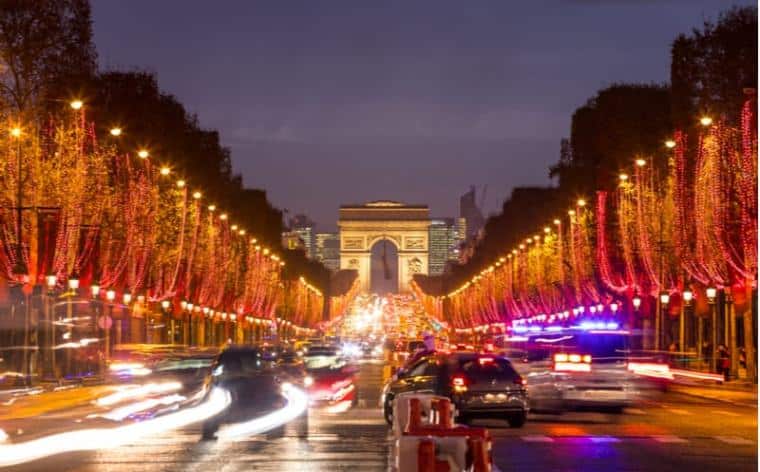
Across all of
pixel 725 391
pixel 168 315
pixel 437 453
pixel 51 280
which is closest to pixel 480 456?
pixel 437 453

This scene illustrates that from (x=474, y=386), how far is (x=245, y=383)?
4.65 m

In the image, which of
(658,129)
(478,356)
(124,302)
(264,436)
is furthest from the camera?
(658,129)

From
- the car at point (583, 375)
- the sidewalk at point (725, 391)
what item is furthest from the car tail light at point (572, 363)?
the sidewalk at point (725, 391)

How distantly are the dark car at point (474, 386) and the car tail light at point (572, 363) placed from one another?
3823mm

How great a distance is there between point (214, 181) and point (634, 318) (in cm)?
3201

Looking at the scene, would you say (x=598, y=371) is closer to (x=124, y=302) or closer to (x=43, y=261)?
(x=43, y=261)

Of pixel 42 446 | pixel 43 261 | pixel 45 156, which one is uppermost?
pixel 45 156

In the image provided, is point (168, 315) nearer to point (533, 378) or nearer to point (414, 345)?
point (414, 345)

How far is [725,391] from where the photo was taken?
53.2 m

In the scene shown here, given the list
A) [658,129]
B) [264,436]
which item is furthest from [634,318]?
[264,436]

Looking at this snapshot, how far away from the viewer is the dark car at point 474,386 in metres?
31.6

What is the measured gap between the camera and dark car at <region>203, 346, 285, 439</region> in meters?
31.0

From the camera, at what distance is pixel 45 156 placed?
2156 inches

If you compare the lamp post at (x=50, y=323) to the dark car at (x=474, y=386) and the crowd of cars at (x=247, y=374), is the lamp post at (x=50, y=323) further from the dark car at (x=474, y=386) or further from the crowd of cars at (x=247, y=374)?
the dark car at (x=474, y=386)
